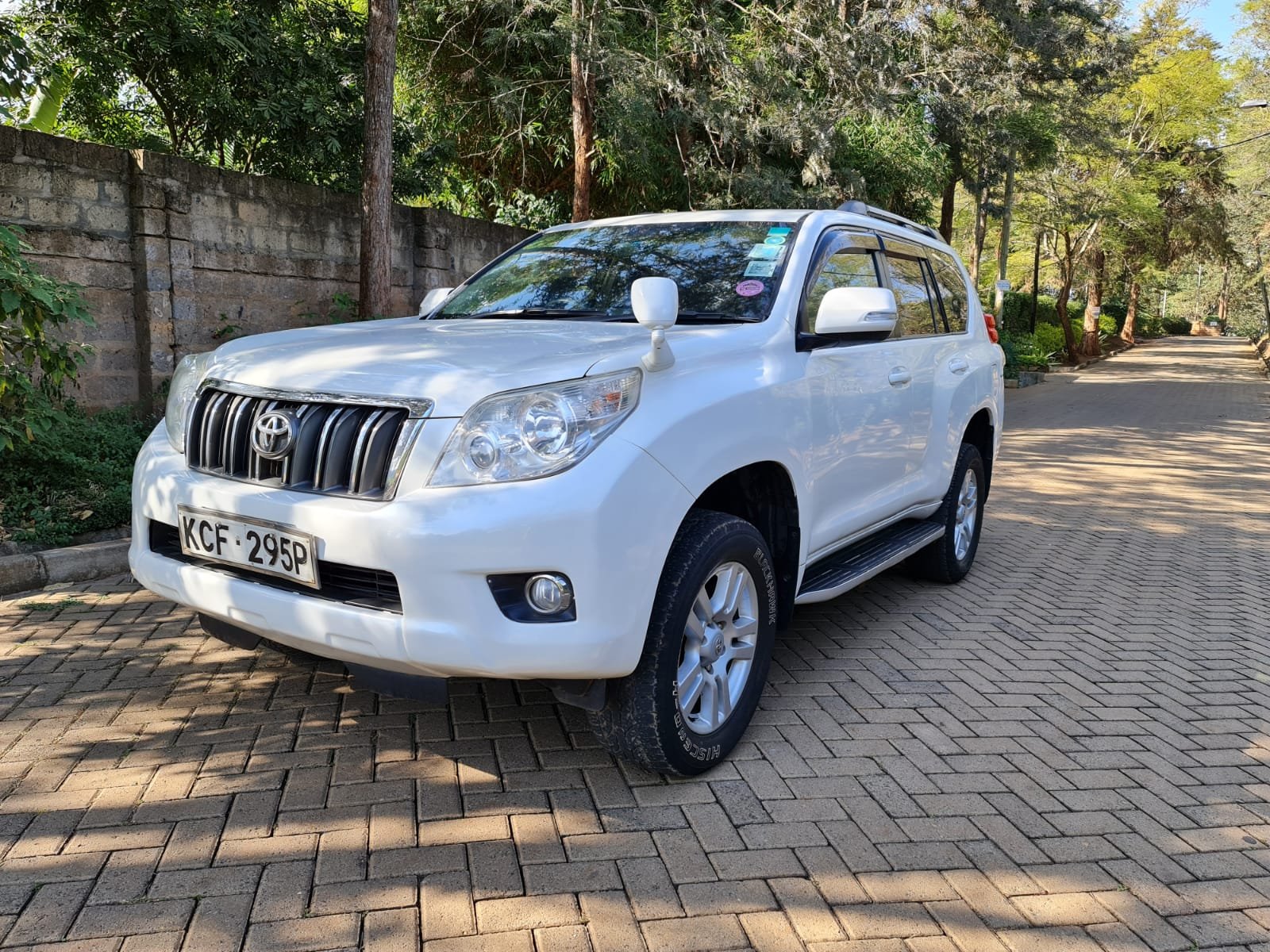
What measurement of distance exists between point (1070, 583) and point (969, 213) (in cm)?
2380

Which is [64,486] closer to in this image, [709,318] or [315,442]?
[315,442]

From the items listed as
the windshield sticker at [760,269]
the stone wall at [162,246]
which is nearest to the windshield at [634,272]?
the windshield sticker at [760,269]

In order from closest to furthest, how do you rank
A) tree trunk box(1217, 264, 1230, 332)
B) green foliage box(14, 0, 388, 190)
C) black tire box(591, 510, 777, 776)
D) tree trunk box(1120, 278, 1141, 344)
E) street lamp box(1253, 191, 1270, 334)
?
black tire box(591, 510, 777, 776), green foliage box(14, 0, 388, 190), street lamp box(1253, 191, 1270, 334), tree trunk box(1120, 278, 1141, 344), tree trunk box(1217, 264, 1230, 332)

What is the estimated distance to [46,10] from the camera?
812 cm

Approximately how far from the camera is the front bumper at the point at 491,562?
257 cm

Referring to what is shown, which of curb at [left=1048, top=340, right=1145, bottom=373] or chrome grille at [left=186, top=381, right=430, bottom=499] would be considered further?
curb at [left=1048, top=340, right=1145, bottom=373]

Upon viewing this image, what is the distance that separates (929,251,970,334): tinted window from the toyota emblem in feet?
12.5

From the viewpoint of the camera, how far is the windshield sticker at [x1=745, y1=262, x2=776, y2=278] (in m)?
3.78

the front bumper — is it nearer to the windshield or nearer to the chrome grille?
the chrome grille

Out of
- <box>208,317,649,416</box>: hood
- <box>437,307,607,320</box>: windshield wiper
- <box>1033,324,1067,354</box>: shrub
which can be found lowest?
<box>208,317,649,416</box>: hood

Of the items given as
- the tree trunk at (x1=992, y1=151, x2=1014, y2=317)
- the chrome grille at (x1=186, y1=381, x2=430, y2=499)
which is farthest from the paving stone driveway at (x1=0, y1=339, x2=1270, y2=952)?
the tree trunk at (x1=992, y1=151, x2=1014, y2=317)

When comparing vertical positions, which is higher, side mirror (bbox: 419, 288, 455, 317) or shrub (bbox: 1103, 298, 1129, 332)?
shrub (bbox: 1103, 298, 1129, 332)

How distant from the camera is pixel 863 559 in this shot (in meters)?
4.23

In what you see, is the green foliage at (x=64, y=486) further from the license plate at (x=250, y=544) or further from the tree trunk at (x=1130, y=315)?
the tree trunk at (x=1130, y=315)
